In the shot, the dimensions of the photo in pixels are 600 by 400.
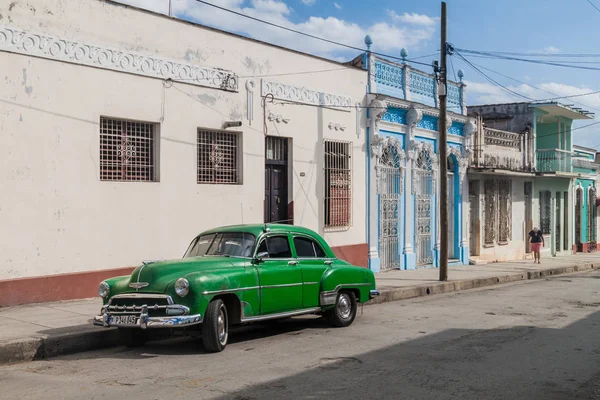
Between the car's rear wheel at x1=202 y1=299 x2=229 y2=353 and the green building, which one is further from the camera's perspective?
the green building

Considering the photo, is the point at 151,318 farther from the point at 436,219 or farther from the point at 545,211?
the point at 545,211

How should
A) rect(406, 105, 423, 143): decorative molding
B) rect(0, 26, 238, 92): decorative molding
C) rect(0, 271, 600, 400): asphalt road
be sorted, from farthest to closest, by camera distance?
rect(406, 105, 423, 143): decorative molding < rect(0, 26, 238, 92): decorative molding < rect(0, 271, 600, 400): asphalt road

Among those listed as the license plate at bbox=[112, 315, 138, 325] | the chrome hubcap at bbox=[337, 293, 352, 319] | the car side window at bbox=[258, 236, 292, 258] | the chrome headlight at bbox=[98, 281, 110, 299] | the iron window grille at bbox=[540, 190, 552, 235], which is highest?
the iron window grille at bbox=[540, 190, 552, 235]

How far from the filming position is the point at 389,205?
68.5ft

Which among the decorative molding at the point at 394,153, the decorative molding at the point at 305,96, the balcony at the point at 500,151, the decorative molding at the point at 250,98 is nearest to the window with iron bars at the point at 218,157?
the decorative molding at the point at 250,98

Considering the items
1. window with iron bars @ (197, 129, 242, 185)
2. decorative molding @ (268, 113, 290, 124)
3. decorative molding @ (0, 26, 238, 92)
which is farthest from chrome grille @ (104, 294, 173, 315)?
decorative molding @ (268, 113, 290, 124)

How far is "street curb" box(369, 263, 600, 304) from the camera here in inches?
600

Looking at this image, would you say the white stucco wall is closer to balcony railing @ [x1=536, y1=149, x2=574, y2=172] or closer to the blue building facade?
the blue building facade

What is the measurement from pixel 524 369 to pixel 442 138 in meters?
11.1

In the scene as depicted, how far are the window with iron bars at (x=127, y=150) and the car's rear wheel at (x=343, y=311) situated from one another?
16.1ft

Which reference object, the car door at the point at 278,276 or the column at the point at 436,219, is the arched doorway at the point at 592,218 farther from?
the car door at the point at 278,276

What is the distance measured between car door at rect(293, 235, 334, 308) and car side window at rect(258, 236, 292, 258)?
185 millimetres

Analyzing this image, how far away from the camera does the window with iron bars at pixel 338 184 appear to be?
1855 cm

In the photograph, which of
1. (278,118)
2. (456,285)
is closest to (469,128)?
(456,285)
